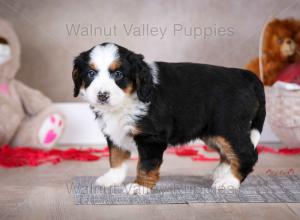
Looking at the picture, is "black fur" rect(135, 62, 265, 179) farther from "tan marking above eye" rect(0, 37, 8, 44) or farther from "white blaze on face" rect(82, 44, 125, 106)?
"tan marking above eye" rect(0, 37, 8, 44)

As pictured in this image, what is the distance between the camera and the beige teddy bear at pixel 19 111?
3742 mm

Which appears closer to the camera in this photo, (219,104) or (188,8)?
(219,104)

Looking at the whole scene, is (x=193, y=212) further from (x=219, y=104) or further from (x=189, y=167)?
(x=189, y=167)

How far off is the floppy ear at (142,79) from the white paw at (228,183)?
592 millimetres

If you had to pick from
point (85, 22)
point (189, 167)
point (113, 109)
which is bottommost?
point (189, 167)

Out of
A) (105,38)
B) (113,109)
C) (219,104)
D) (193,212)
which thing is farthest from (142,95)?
(105,38)

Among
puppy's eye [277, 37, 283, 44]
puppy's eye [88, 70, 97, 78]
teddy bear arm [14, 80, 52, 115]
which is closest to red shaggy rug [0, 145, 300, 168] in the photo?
teddy bear arm [14, 80, 52, 115]

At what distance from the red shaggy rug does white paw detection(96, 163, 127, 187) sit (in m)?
0.73

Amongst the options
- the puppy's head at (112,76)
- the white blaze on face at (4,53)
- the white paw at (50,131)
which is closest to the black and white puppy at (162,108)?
the puppy's head at (112,76)

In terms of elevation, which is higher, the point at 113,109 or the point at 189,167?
the point at 113,109

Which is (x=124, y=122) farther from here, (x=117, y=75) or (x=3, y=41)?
(x=3, y=41)

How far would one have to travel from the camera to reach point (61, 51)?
4367mm

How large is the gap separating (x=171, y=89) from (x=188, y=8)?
1825 millimetres

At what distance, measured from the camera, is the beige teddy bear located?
3742 millimetres
